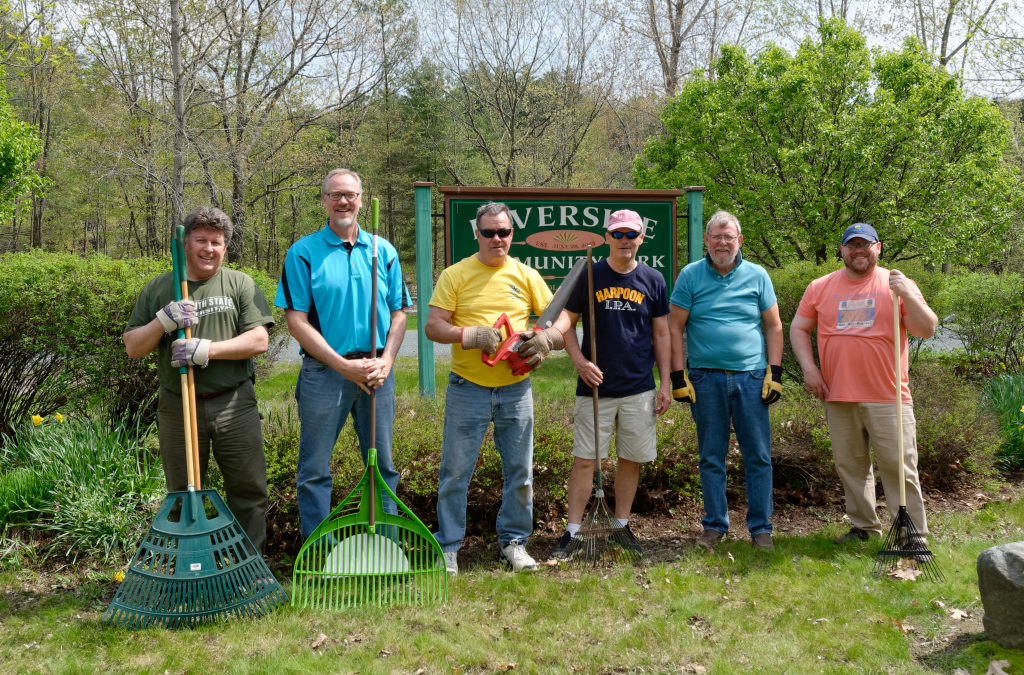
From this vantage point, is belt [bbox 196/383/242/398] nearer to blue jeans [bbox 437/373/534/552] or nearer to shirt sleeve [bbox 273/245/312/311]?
shirt sleeve [bbox 273/245/312/311]

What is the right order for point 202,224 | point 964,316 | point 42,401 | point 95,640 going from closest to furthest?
point 95,640
point 202,224
point 42,401
point 964,316

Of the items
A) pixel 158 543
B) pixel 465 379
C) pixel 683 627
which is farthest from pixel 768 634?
pixel 158 543

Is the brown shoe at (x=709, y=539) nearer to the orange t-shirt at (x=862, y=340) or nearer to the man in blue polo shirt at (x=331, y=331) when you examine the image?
the orange t-shirt at (x=862, y=340)

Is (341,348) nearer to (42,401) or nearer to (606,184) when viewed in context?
(42,401)

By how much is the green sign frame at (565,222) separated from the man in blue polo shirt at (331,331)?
267 cm

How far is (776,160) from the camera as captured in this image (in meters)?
11.9

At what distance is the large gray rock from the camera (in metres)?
3.21

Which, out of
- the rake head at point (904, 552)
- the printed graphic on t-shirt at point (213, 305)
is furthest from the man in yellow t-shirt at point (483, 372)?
the rake head at point (904, 552)

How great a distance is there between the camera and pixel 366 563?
3865 mm

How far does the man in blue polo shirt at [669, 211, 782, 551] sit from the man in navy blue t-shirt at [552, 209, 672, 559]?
0.20 m

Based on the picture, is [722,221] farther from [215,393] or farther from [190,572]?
[190,572]

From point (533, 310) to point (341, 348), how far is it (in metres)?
1.14

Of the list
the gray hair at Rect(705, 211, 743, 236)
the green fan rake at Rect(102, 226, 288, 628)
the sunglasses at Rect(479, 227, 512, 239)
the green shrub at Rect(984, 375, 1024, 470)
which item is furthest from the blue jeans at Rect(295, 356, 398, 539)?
the green shrub at Rect(984, 375, 1024, 470)

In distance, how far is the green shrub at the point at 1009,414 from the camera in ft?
21.1
